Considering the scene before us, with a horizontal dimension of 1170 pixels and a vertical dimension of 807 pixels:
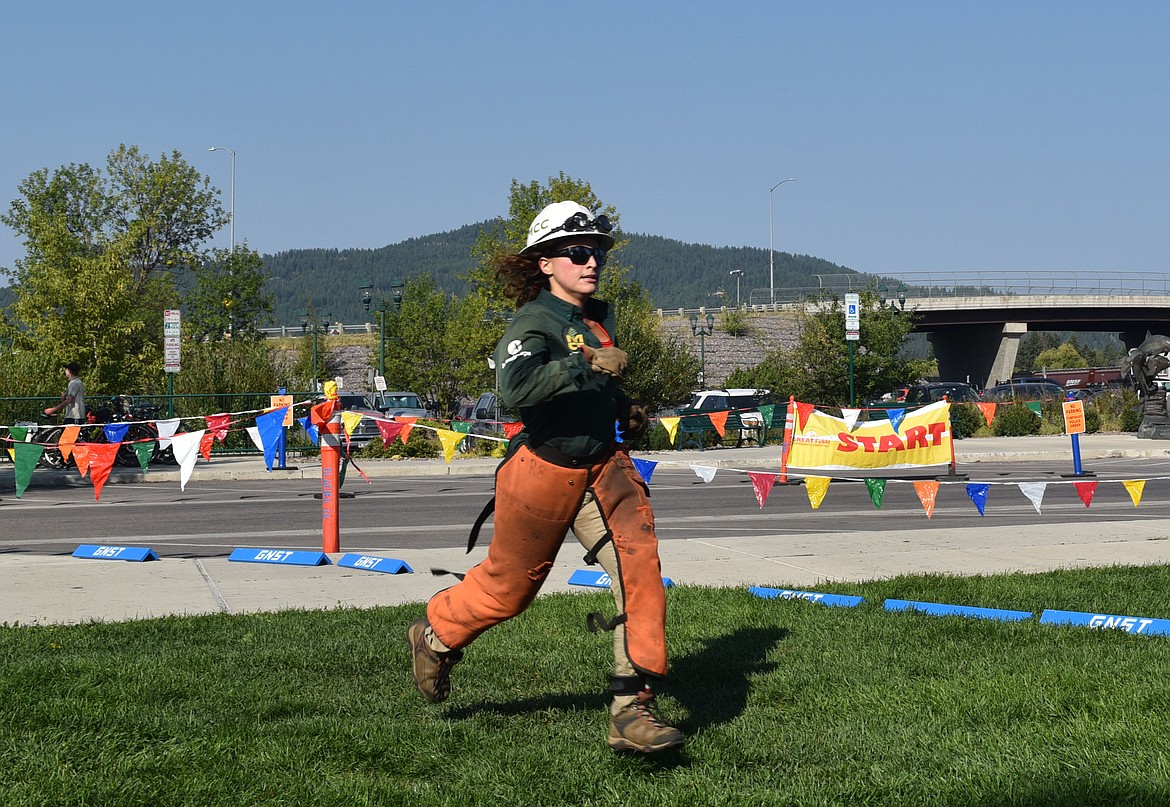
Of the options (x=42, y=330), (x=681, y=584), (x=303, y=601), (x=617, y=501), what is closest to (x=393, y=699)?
(x=617, y=501)

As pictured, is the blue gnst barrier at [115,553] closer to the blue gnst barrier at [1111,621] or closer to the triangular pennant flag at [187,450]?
the triangular pennant flag at [187,450]

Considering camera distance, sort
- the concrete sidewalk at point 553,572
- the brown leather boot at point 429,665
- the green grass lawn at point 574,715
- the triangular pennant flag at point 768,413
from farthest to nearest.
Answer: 1. the triangular pennant flag at point 768,413
2. the concrete sidewalk at point 553,572
3. the brown leather boot at point 429,665
4. the green grass lawn at point 574,715

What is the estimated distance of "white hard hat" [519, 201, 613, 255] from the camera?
15.4ft

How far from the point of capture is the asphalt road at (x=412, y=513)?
1223cm

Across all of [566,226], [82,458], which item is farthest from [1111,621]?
[82,458]

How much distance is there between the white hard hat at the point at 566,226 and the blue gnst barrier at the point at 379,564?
16.5ft

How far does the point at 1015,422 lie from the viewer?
1352 inches

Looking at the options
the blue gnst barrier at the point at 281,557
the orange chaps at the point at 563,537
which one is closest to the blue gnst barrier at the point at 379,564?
the blue gnst barrier at the point at 281,557

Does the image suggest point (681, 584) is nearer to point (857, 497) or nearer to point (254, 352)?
point (857, 497)

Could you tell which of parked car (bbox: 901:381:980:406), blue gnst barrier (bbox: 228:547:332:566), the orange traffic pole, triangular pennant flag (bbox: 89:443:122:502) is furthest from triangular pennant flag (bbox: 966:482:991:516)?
parked car (bbox: 901:381:980:406)

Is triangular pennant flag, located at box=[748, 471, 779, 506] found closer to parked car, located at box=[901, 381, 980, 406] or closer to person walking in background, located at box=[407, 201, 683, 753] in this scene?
person walking in background, located at box=[407, 201, 683, 753]

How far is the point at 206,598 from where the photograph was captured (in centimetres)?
825

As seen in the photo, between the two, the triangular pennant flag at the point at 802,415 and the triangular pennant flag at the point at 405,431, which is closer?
the triangular pennant flag at the point at 802,415

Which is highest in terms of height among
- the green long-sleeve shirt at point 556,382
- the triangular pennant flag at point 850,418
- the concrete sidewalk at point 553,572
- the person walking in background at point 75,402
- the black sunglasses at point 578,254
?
the black sunglasses at point 578,254
